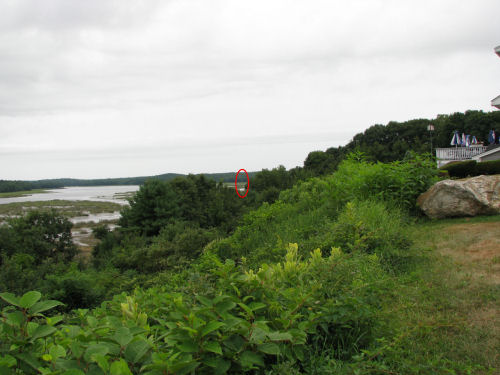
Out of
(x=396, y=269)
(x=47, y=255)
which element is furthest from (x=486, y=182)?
(x=47, y=255)

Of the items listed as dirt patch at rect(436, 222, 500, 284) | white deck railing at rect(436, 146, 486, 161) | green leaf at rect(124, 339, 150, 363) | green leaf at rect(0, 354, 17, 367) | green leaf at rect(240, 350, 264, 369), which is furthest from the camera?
white deck railing at rect(436, 146, 486, 161)

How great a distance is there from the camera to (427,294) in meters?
3.76

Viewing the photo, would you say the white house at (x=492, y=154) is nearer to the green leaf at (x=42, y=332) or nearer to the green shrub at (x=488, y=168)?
the green shrub at (x=488, y=168)

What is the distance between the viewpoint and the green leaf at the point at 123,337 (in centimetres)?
153

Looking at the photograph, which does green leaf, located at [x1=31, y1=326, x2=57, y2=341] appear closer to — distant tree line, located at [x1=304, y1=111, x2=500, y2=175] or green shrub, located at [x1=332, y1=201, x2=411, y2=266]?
green shrub, located at [x1=332, y1=201, x2=411, y2=266]

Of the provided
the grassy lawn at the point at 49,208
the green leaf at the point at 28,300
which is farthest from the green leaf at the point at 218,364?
the grassy lawn at the point at 49,208

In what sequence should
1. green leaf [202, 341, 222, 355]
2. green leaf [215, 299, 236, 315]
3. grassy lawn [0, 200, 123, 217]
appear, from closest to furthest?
green leaf [202, 341, 222, 355]
green leaf [215, 299, 236, 315]
grassy lawn [0, 200, 123, 217]

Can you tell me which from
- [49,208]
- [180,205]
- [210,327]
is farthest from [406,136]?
[210,327]

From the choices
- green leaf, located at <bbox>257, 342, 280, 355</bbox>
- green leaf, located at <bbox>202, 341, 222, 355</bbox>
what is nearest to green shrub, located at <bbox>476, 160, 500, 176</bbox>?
green leaf, located at <bbox>257, 342, 280, 355</bbox>

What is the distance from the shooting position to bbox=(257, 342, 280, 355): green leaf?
5.88 ft

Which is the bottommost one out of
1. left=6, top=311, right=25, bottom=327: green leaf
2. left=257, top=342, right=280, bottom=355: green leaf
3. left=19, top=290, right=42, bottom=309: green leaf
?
left=257, top=342, right=280, bottom=355: green leaf

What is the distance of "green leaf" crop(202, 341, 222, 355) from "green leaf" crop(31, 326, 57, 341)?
70cm

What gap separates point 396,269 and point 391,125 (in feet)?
234

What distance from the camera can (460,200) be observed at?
311 inches
